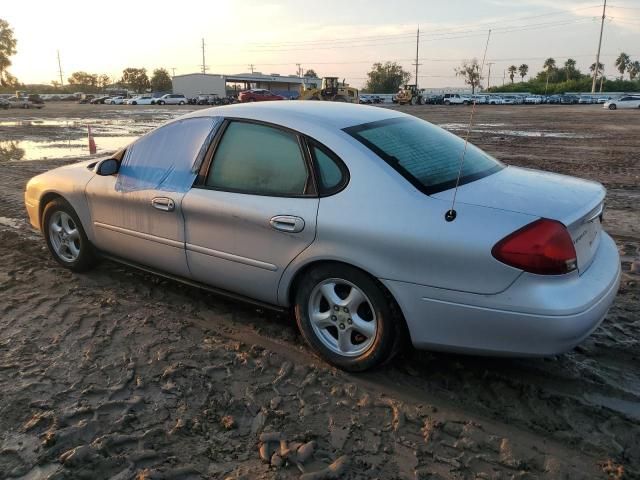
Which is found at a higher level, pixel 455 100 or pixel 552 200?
pixel 455 100

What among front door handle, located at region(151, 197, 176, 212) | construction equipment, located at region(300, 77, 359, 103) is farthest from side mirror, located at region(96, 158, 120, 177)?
construction equipment, located at region(300, 77, 359, 103)

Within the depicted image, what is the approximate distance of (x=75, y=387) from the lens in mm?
3160

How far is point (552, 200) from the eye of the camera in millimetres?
3010

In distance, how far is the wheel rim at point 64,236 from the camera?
4910mm

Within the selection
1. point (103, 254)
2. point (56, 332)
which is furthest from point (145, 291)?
point (56, 332)

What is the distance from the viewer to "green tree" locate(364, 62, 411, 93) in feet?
356

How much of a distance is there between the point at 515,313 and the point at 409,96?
6137 cm

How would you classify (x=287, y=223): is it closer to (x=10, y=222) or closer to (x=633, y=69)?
(x=10, y=222)

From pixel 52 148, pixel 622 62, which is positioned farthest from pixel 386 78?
pixel 52 148


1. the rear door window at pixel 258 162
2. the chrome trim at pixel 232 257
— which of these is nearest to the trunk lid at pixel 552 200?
the rear door window at pixel 258 162

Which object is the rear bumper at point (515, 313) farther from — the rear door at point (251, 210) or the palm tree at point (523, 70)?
the palm tree at point (523, 70)

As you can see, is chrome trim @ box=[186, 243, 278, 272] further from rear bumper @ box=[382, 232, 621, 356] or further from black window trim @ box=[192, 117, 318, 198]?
rear bumper @ box=[382, 232, 621, 356]

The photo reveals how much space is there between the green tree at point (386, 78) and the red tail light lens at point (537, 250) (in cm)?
10979

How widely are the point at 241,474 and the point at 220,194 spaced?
1852 millimetres
